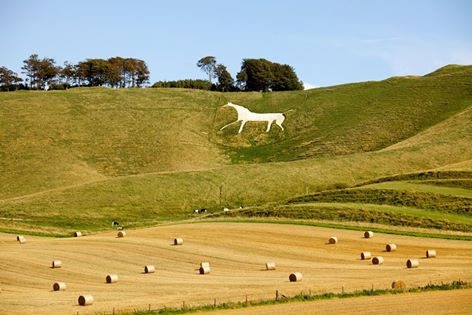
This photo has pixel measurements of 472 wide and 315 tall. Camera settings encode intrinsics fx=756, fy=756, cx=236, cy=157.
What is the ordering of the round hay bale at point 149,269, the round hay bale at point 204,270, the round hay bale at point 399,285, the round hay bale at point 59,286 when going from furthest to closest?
the round hay bale at point 149,269 < the round hay bale at point 204,270 < the round hay bale at point 59,286 < the round hay bale at point 399,285

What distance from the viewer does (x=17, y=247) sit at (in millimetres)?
49906

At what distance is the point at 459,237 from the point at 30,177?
63.3 metres

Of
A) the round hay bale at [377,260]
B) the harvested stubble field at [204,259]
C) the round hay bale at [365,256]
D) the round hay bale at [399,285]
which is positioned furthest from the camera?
the round hay bale at [365,256]

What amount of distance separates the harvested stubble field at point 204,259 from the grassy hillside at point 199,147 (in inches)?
470

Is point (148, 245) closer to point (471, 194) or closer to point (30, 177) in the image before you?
point (471, 194)

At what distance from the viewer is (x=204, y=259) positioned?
44.7 m

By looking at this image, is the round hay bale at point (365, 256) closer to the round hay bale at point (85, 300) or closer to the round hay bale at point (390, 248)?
the round hay bale at point (390, 248)

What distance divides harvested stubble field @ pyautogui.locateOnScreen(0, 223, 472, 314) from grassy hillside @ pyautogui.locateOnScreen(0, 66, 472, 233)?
1195 centimetres

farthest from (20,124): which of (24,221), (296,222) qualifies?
(296,222)

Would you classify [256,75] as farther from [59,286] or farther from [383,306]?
[383,306]

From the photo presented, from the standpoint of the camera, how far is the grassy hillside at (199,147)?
3125 inches

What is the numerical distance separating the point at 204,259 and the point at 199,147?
76.8m

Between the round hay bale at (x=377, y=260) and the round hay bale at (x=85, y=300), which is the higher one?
the round hay bale at (x=85, y=300)

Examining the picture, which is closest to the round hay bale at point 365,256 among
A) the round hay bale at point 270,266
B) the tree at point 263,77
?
the round hay bale at point 270,266
